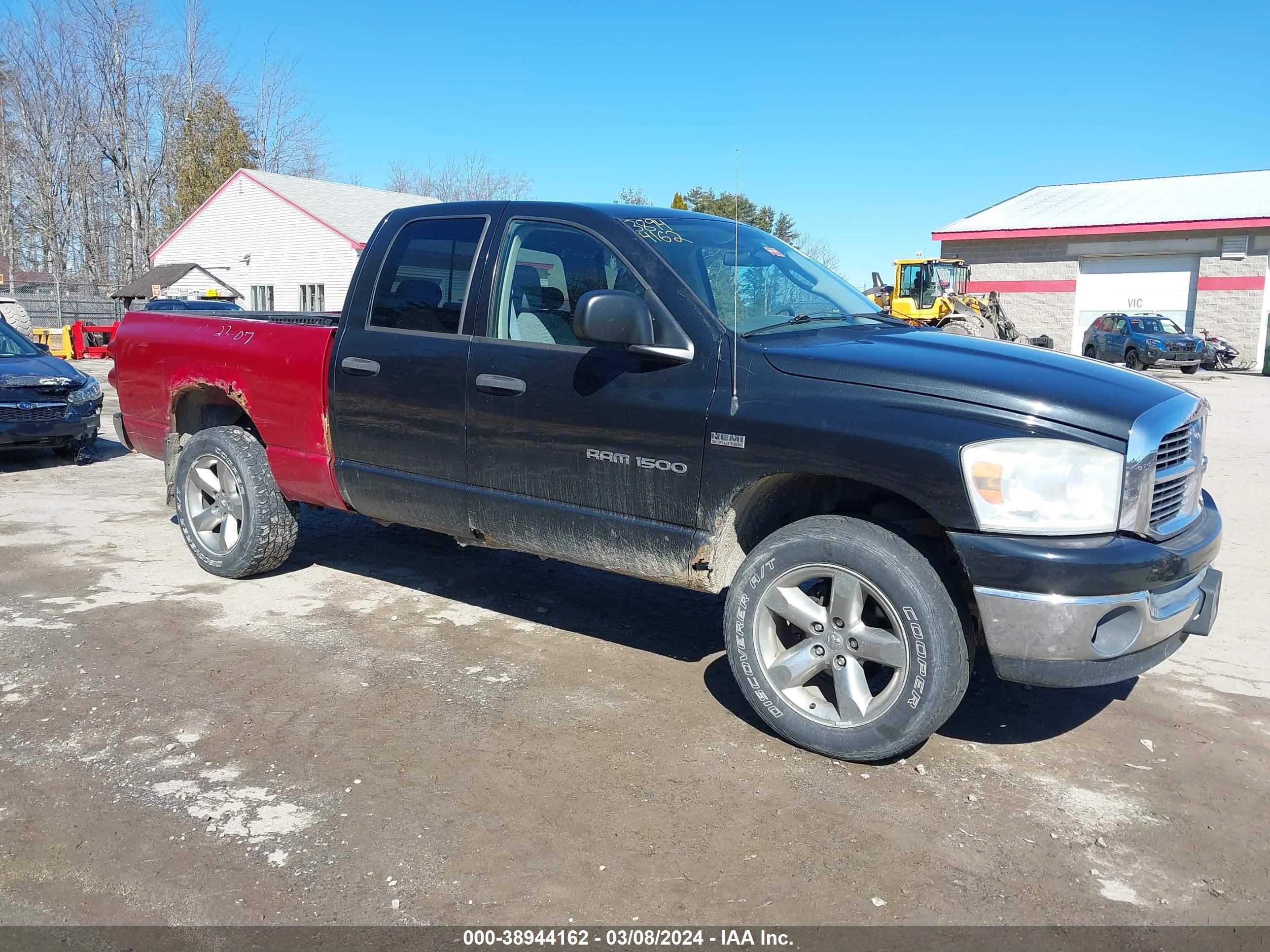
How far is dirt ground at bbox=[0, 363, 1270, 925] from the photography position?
2893 millimetres

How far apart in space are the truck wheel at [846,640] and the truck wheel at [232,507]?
117 inches

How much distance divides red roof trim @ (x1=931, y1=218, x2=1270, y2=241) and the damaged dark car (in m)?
33.2

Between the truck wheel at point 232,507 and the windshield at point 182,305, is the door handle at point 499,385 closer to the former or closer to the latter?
the truck wheel at point 232,507

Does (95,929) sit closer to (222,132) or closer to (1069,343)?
(1069,343)

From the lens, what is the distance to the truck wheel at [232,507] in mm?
5582

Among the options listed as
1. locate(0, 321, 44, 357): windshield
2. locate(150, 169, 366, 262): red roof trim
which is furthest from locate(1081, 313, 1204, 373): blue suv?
locate(0, 321, 44, 357): windshield

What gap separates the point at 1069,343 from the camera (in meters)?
36.0

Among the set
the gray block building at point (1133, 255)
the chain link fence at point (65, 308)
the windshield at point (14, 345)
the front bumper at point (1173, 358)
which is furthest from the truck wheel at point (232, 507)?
the gray block building at point (1133, 255)

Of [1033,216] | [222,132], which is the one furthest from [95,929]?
[222,132]

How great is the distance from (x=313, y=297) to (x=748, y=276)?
34732mm

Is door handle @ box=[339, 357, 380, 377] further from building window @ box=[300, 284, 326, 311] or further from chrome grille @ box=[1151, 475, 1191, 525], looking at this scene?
building window @ box=[300, 284, 326, 311]

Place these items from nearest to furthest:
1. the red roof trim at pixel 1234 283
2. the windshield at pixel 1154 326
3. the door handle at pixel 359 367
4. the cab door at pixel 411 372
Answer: the cab door at pixel 411 372 → the door handle at pixel 359 367 → the windshield at pixel 1154 326 → the red roof trim at pixel 1234 283

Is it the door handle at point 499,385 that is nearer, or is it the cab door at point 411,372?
the door handle at point 499,385

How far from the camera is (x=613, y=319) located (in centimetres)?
380
